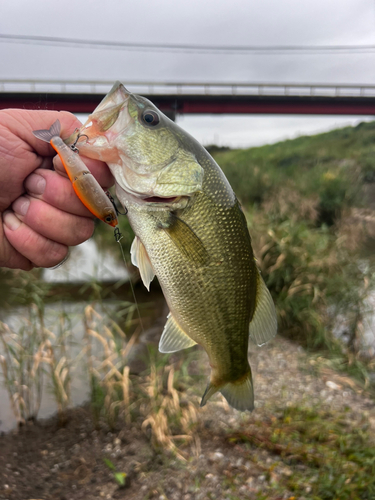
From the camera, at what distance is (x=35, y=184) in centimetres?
166

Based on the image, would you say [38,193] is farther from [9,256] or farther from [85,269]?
[85,269]

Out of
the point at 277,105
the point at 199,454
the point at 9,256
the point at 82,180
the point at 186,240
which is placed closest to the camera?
the point at 82,180

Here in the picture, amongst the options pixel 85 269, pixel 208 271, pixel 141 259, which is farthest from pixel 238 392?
pixel 85 269

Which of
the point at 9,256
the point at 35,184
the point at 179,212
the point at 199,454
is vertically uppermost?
the point at 35,184

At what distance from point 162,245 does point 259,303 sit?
54 cm

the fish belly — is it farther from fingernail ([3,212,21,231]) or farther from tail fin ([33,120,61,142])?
fingernail ([3,212,21,231])

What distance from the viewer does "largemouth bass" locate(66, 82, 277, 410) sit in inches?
59.6

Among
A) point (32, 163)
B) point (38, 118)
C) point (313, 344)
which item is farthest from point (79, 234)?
point (313, 344)

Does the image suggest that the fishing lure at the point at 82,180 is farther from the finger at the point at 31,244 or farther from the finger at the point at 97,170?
the finger at the point at 31,244

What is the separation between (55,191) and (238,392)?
1.28 meters

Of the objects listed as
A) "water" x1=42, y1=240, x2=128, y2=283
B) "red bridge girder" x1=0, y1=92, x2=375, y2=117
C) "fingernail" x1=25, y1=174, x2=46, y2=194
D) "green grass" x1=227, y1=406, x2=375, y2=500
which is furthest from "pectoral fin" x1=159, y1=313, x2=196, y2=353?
"red bridge girder" x1=0, y1=92, x2=375, y2=117

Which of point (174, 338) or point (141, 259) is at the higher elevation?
point (141, 259)

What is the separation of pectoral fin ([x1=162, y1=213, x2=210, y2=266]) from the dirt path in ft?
7.10

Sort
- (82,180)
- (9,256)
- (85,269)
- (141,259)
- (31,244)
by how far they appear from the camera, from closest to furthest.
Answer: (82,180) → (141,259) → (31,244) → (9,256) → (85,269)
